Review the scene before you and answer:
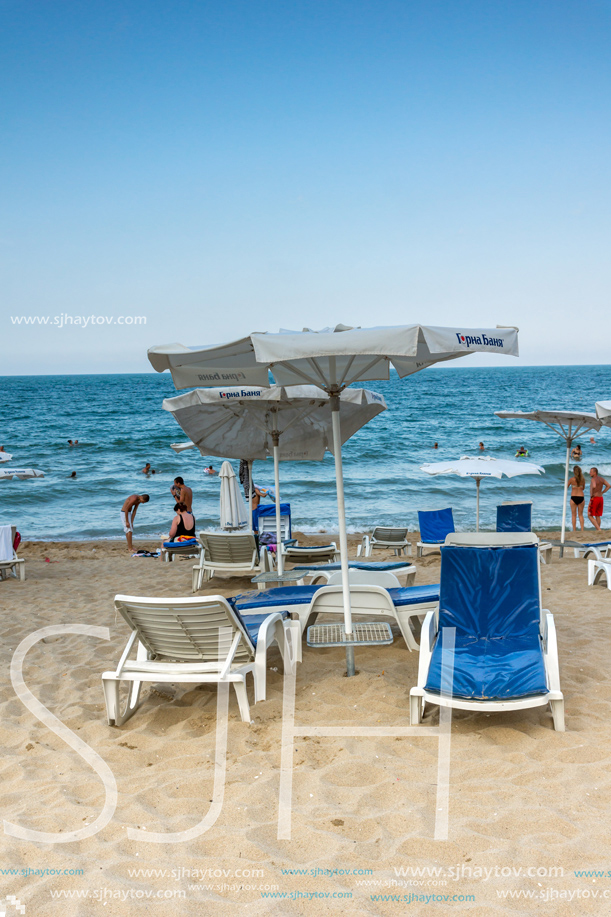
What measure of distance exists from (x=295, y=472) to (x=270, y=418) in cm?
1698

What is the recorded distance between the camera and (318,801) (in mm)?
2654

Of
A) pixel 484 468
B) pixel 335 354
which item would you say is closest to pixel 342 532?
pixel 335 354

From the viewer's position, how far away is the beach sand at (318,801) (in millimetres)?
2055

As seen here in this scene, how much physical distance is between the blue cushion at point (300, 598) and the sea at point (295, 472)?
33.7 ft

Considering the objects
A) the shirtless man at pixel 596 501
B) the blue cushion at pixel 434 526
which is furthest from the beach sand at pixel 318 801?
the shirtless man at pixel 596 501

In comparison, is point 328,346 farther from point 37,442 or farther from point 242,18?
point 37,442

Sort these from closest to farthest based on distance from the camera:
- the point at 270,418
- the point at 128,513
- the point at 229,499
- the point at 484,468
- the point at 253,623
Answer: the point at 253,623
the point at 270,418
the point at 484,468
the point at 229,499
the point at 128,513

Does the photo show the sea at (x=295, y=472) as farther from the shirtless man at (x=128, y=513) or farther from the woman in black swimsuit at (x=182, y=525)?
the woman in black swimsuit at (x=182, y=525)

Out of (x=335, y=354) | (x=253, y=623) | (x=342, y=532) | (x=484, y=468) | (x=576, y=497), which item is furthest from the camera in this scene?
(x=576, y=497)

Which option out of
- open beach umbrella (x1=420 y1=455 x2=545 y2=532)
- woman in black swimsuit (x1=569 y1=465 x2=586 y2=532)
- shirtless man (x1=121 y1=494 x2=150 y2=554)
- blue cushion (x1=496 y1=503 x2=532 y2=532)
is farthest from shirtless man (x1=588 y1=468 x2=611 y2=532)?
shirtless man (x1=121 y1=494 x2=150 y2=554)

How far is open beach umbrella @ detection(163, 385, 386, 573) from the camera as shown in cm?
621

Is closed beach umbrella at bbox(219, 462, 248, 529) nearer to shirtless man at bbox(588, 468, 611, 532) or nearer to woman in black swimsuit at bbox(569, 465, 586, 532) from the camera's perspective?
woman in black swimsuit at bbox(569, 465, 586, 532)

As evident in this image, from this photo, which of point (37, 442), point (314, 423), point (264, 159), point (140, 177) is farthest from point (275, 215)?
point (37, 442)

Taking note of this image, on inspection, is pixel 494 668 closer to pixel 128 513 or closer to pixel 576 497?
pixel 128 513
